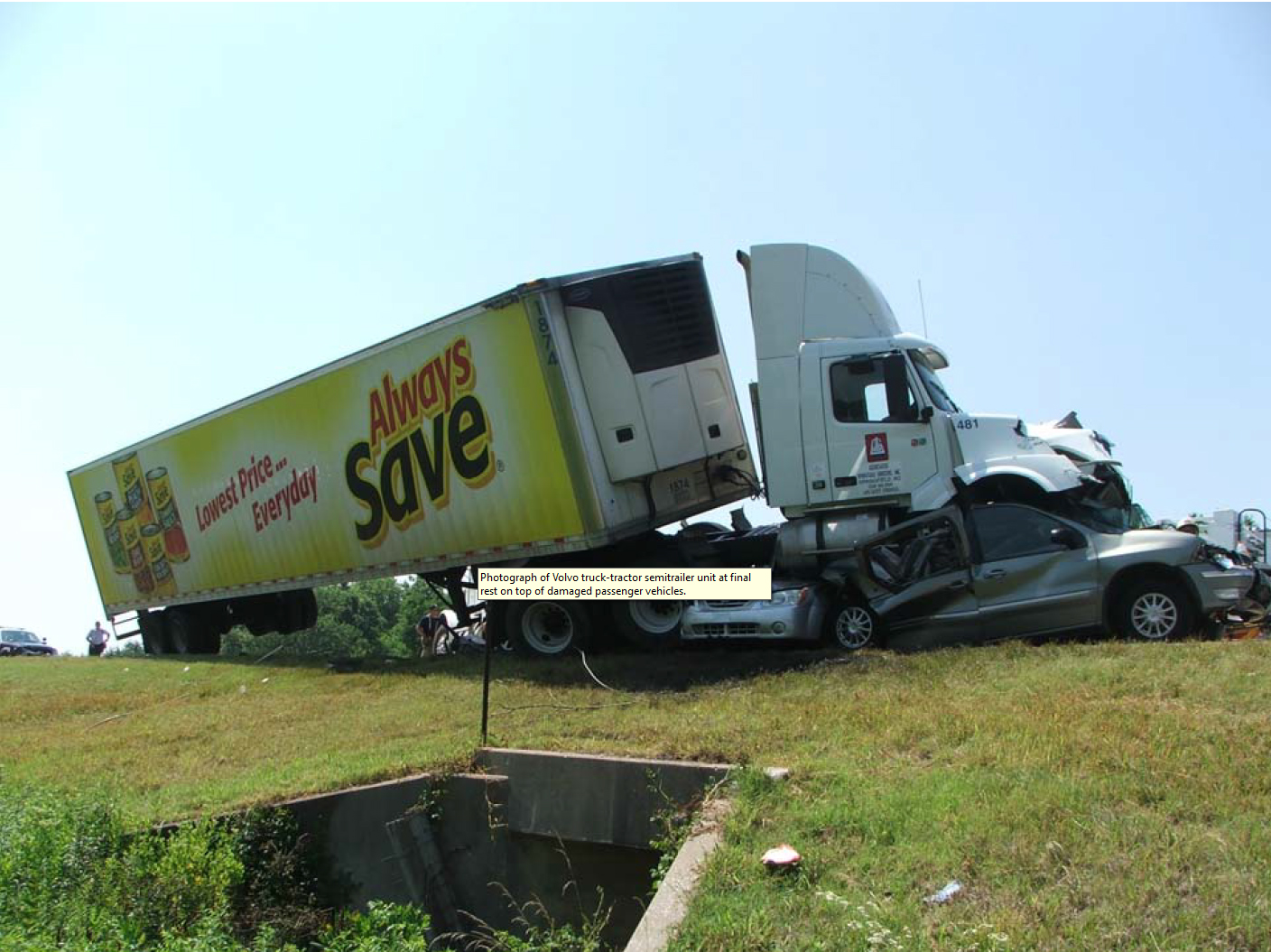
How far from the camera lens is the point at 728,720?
7.09 meters

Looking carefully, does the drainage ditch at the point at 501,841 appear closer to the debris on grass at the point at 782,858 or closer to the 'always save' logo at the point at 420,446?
the debris on grass at the point at 782,858

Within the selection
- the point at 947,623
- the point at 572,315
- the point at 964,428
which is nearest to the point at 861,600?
the point at 947,623

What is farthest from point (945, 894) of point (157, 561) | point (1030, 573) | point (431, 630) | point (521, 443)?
point (157, 561)

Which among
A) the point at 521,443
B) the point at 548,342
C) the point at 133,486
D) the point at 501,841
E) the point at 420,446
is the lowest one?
the point at 501,841

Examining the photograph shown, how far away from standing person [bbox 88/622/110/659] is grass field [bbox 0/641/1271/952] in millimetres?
16430

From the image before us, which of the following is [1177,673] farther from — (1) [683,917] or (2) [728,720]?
(1) [683,917]

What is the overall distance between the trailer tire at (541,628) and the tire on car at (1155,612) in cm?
576

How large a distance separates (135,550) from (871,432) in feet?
50.1

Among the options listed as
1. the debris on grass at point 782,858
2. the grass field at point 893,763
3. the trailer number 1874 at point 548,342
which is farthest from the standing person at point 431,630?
the debris on grass at point 782,858

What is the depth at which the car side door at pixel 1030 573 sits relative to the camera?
898cm

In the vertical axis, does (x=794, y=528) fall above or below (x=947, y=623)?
above

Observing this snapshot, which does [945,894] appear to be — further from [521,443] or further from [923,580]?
[521,443]

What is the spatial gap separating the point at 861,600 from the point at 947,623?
0.99 meters

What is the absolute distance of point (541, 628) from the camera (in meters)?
12.1
